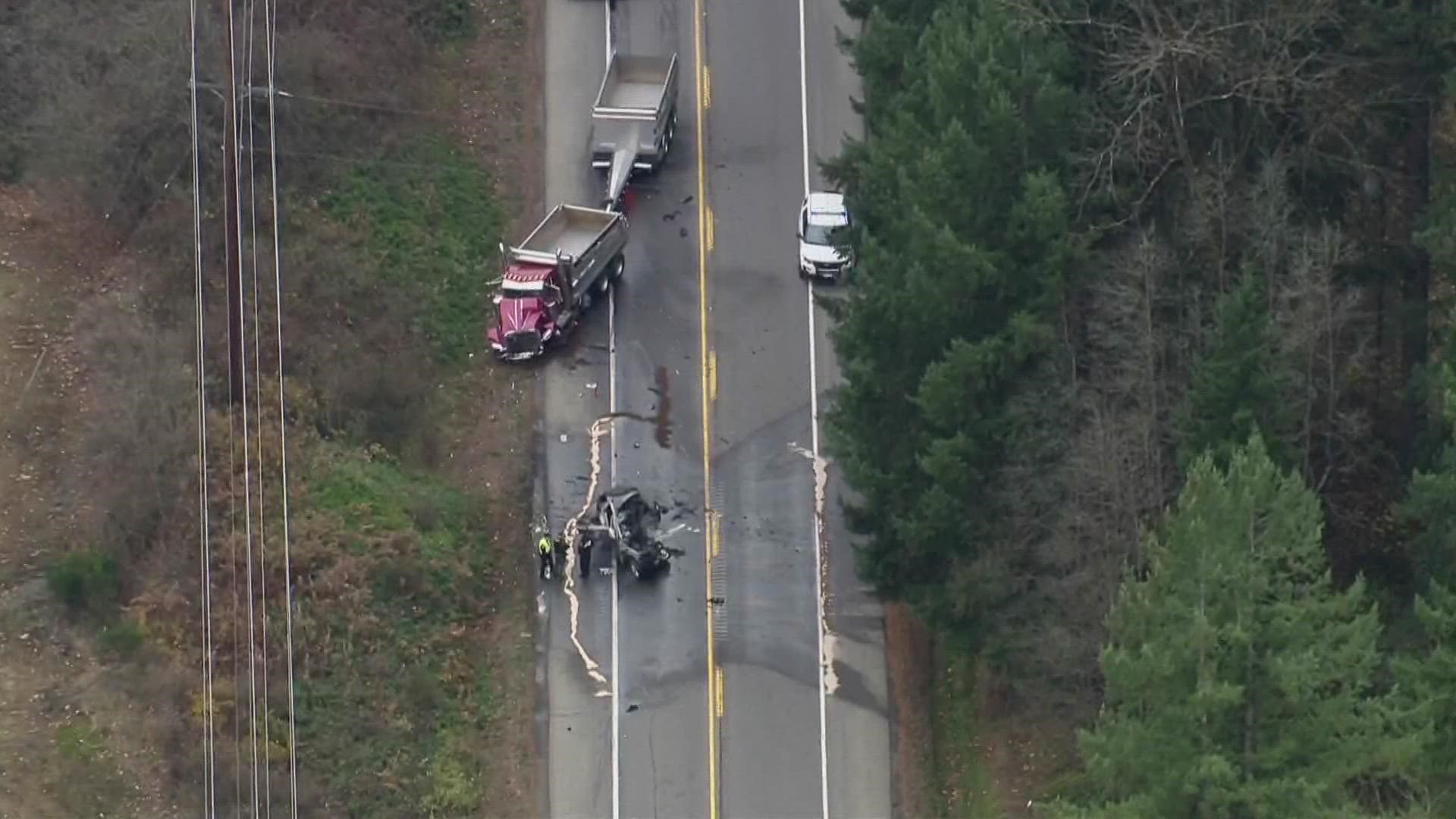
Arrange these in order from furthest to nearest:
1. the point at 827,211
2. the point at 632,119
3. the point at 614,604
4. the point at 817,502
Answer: the point at 632,119 → the point at 827,211 → the point at 817,502 → the point at 614,604

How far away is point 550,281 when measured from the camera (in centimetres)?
3809

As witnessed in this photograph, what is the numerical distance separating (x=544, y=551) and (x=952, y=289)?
8.76 meters

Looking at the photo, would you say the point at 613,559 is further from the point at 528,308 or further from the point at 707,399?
the point at 528,308

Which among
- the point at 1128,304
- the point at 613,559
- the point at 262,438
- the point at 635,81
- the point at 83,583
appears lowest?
the point at 613,559

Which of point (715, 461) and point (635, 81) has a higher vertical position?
point (635, 81)

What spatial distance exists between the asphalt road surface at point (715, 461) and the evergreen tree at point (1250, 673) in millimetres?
9787

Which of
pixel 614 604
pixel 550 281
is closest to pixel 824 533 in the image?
pixel 614 604

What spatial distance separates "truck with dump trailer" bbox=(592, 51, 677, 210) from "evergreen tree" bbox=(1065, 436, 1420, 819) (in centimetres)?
1819

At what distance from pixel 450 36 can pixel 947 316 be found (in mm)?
17295

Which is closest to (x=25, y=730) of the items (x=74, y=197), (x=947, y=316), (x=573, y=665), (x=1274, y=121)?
(x=573, y=665)

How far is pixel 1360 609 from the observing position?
28.2 meters

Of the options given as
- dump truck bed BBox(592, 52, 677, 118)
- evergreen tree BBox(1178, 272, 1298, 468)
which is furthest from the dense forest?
dump truck bed BBox(592, 52, 677, 118)

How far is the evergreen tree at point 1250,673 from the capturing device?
23578 millimetres

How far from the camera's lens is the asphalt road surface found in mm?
33750
